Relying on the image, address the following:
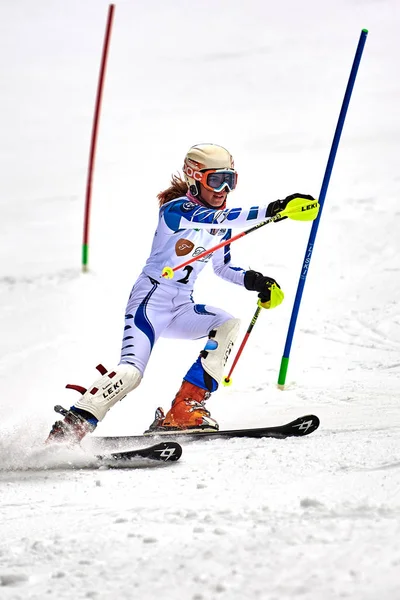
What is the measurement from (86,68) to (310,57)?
4667 millimetres

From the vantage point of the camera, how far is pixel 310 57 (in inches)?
690

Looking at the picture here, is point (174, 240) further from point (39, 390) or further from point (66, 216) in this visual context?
point (66, 216)

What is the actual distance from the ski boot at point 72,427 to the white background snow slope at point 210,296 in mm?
124

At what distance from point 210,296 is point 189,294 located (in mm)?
3812

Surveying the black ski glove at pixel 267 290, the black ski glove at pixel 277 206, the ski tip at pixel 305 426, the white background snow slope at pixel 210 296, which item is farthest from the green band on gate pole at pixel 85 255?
the ski tip at pixel 305 426

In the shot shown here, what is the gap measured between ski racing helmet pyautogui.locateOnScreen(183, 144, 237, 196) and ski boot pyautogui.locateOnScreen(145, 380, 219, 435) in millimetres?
1176

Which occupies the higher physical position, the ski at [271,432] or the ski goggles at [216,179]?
the ski goggles at [216,179]

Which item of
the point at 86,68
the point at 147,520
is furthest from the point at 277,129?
the point at 147,520

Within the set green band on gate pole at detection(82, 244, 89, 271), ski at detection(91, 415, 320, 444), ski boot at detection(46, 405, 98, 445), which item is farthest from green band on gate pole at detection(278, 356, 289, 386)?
green band on gate pole at detection(82, 244, 89, 271)

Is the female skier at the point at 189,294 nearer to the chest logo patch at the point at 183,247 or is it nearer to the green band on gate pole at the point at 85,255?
the chest logo patch at the point at 183,247

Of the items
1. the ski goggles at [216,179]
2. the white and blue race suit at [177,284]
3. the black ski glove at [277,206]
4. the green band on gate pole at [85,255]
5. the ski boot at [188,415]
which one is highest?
the ski goggles at [216,179]

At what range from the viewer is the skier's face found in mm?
4973

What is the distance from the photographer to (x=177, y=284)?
5.15m

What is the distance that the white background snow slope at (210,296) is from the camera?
9.78ft
